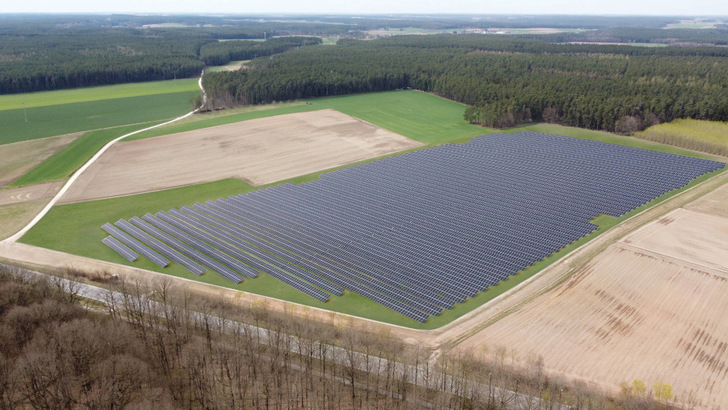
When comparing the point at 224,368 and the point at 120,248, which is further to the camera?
the point at 120,248

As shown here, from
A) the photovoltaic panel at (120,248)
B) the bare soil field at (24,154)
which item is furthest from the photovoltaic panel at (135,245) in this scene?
the bare soil field at (24,154)

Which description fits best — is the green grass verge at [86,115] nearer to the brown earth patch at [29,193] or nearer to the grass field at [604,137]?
the brown earth patch at [29,193]

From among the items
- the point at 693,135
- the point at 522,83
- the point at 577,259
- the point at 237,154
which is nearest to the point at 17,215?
the point at 237,154

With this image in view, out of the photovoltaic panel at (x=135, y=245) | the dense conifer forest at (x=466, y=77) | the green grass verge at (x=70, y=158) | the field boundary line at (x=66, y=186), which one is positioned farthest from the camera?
the dense conifer forest at (x=466, y=77)

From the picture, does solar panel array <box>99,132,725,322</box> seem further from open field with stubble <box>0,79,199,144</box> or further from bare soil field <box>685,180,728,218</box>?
open field with stubble <box>0,79,199,144</box>

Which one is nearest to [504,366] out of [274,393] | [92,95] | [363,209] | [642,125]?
[274,393]

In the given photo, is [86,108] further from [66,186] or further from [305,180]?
[305,180]

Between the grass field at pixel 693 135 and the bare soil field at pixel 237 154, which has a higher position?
the grass field at pixel 693 135
